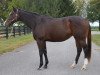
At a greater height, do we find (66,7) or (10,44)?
(66,7)

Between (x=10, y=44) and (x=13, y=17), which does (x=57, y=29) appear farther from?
(x=10, y=44)

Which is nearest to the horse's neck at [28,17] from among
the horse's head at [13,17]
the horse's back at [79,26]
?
the horse's head at [13,17]

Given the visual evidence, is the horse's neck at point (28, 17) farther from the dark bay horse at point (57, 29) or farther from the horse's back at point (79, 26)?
the horse's back at point (79, 26)

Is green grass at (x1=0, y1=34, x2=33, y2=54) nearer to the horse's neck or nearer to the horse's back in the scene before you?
the horse's neck

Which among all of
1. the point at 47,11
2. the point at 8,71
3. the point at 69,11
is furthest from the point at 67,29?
the point at 69,11

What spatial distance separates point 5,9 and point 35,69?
61755 mm

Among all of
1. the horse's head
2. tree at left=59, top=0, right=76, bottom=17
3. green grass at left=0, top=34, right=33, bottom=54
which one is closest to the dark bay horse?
the horse's head

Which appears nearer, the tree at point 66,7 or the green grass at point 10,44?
the green grass at point 10,44

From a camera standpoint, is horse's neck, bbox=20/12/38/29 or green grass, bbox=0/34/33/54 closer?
horse's neck, bbox=20/12/38/29

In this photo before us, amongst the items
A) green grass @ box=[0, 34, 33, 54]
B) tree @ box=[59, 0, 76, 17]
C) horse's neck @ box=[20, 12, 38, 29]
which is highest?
horse's neck @ box=[20, 12, 38, 29]

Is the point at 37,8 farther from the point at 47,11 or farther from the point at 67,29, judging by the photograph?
the point at 67,29

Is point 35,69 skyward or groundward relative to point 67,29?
groundward

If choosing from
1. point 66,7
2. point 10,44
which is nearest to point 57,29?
point 10,44

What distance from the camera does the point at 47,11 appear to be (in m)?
56.2
